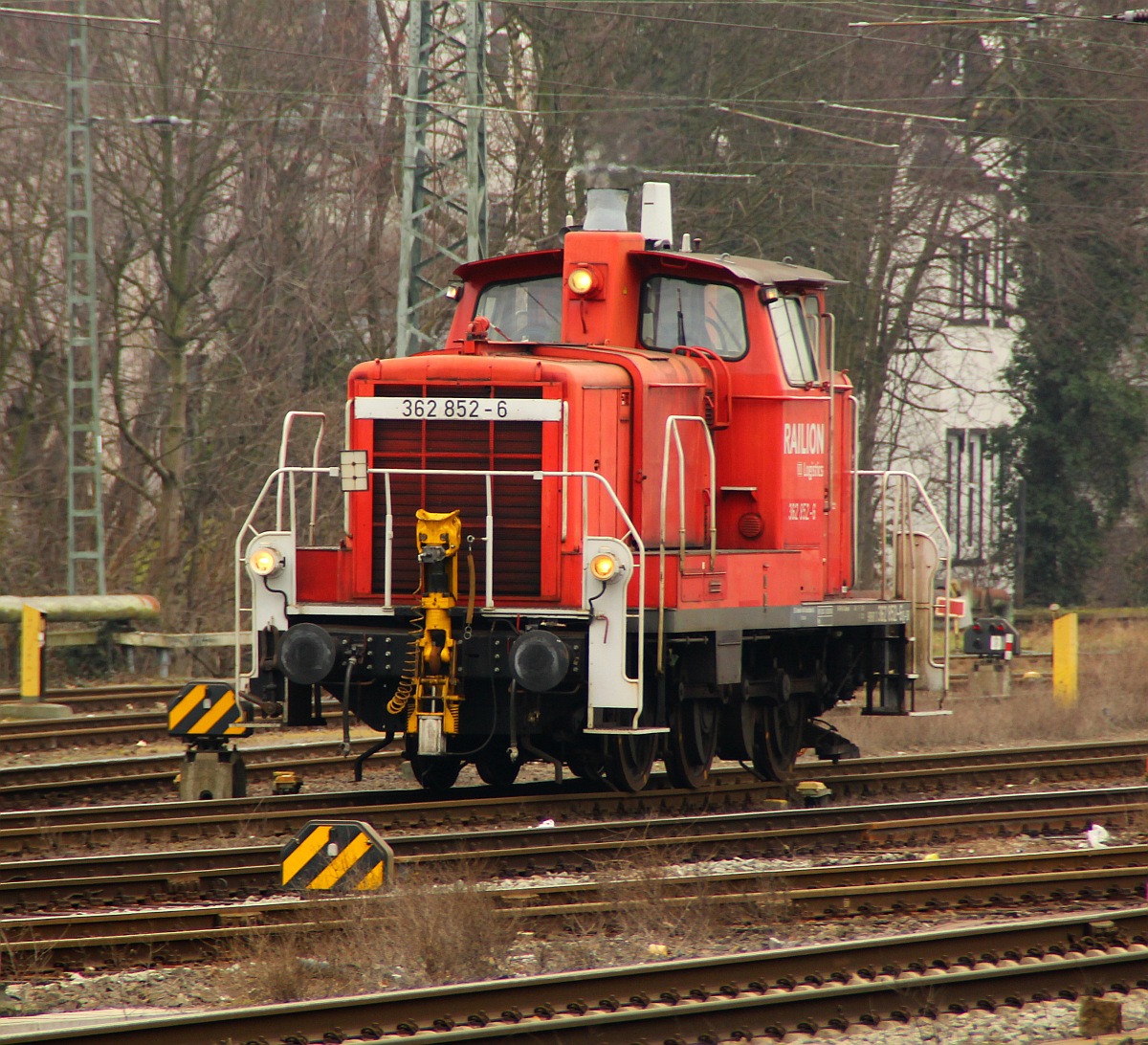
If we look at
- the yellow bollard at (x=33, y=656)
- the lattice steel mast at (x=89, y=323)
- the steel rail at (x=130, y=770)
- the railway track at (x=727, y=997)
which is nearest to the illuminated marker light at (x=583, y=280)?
Answer: the steel rail at (x=130, y=770)

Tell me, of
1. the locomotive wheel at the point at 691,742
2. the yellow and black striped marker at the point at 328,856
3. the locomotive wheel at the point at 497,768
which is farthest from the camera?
the locomotive wheel at the point at 497,768

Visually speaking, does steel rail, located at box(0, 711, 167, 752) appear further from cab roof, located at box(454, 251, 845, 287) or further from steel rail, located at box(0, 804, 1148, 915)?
cab roof, located at box(454, 251, 845, 287)

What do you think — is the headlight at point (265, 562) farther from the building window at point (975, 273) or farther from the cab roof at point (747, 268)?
the building window at point (975, 273)

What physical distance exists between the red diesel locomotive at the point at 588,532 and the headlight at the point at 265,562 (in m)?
0.01

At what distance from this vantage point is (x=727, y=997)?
246 inches

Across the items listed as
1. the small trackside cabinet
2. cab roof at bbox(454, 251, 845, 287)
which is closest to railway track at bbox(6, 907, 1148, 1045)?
cab roof at bbox(454, 251, 845, 287)

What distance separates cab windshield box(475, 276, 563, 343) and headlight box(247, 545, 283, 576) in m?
2.25

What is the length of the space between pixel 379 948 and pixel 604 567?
3.13 meters

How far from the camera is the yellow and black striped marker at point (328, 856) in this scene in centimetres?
786

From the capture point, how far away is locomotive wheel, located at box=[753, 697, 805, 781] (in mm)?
11836

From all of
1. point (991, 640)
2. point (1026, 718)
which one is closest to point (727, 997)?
point (1026, 718)

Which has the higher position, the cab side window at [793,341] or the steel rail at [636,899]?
the cab side window at [793,341]

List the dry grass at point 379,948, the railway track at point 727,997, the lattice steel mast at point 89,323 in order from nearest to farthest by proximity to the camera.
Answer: the railway track at point 727,997
the dry grass at point 379,948
the lattice steel mast at point 89,323

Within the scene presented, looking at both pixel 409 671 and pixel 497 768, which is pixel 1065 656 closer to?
pixel 497 768
